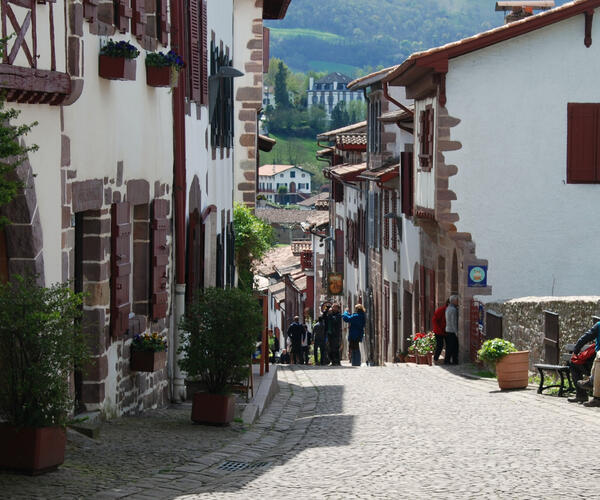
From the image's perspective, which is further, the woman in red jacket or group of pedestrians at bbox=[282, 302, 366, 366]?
group of pedestrians at bbox=[282, 302, 366, 366]

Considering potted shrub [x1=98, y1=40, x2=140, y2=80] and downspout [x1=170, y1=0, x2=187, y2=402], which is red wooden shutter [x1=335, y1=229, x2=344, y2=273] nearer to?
downspout [x1=170, y1=0, x2=187, y2=402]

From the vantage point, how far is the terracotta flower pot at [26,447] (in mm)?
7770

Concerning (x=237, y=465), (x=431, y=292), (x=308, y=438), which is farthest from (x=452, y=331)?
(x=237, y=465)

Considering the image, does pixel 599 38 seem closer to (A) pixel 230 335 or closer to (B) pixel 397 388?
(B) pixel 397 388

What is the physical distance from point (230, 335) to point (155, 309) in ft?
5.94

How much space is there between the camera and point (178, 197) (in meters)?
15.1

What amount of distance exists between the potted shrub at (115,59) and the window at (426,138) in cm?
1339

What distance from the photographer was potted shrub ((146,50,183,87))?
13.2 m

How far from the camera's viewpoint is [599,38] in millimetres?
22891

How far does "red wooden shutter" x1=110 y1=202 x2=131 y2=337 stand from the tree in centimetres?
1284

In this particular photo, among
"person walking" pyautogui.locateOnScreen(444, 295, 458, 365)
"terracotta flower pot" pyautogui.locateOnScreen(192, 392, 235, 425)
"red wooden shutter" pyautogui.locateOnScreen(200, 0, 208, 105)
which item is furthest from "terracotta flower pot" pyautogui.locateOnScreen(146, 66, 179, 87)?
"person walking" pyautogui.locateOnScreen(444, 295, 458, 365)

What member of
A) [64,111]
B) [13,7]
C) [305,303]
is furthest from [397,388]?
[305,303]

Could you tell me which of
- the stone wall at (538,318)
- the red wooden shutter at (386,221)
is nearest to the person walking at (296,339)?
the red wooden shutter at (386,221)

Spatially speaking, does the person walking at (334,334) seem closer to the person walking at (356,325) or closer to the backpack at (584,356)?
the person walking at (356,325)
